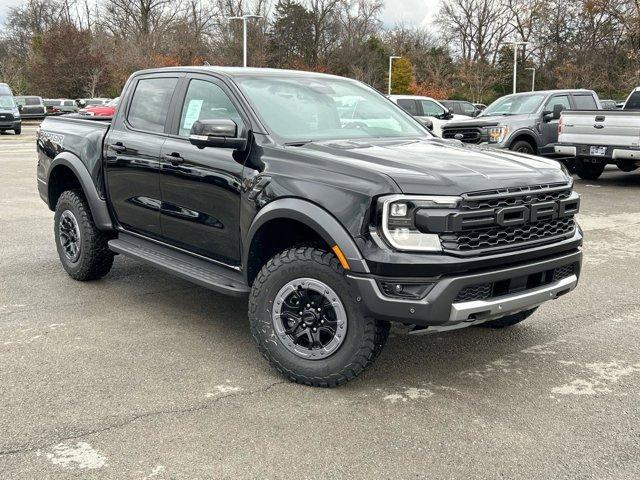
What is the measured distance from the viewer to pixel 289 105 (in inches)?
181

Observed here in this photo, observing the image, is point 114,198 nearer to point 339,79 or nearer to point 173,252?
point 173,252

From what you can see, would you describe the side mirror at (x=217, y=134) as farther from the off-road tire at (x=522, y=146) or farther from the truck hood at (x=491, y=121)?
the off-road tire at (x=522, y=146)

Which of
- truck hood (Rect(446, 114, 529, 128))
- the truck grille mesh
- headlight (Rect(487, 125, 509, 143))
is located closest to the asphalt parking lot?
the truck grille mesh

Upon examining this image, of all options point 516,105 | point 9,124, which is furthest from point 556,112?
point 9,124

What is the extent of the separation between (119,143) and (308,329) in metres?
2.51

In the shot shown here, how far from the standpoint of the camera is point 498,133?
13.6 metres

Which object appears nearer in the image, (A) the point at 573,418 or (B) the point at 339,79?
(A) the point at 573,418

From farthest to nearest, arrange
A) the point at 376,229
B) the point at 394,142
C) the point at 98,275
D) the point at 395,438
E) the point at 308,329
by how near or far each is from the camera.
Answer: the point at 98,275 < the point at 394,142 < the point at 308,329 < the point at 376,229 < the point at 395,438

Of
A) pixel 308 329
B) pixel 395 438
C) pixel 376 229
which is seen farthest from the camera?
pixel 308 329

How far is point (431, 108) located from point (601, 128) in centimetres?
820

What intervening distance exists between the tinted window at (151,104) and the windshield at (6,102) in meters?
26.7

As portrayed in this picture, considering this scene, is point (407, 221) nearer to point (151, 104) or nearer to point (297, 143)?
point (297, 143)

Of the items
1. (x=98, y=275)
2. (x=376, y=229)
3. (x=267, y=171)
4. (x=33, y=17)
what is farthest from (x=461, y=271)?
(x=33, y=17)

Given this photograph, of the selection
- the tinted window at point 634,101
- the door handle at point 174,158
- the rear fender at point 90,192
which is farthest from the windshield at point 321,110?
the tinted window at point 634,101
